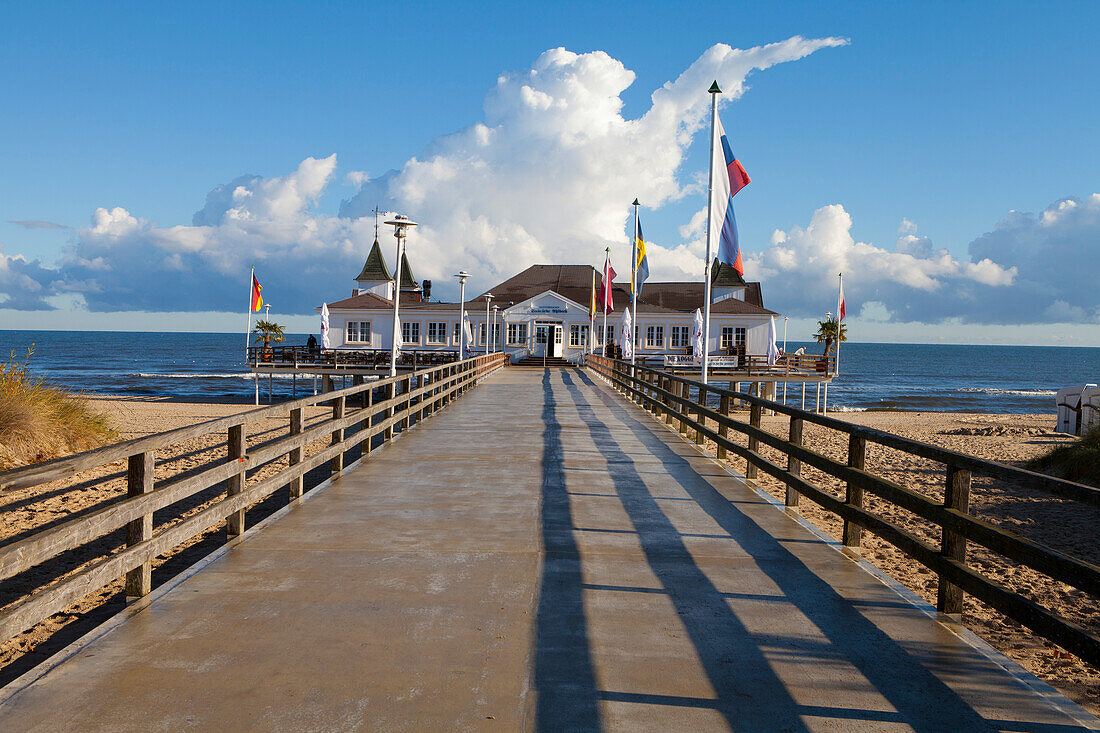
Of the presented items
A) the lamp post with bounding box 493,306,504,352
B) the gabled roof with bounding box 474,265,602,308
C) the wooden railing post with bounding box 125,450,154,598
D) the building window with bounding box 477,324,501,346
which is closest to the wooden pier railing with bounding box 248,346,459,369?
the lamp post with bounding box 493,306,504,352

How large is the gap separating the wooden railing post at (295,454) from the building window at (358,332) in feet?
147

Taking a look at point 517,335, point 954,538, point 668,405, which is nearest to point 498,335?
point 517,335

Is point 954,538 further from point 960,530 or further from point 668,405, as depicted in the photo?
point 668,405

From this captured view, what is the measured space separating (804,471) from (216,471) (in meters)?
13.6

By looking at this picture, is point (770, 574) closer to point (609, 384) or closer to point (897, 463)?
point (897, 463)

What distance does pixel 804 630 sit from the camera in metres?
4.53

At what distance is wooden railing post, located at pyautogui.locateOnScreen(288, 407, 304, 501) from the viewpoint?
7652 mm

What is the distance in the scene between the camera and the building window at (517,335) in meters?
51.5

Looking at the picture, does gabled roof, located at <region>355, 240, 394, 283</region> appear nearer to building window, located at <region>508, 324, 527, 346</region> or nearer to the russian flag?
building window, located at <region>508, 324, 527, 346</region>

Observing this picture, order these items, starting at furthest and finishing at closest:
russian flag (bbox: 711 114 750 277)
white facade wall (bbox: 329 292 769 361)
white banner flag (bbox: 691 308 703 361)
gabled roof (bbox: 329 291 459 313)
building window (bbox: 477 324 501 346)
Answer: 1. building window (bbox: 477 324 501 346)
2. gabled roof (bbox: 329 291 459 313)
3. white facade wall (bbox: 329 292 769 361)
4. white banner flag (bbox: 691 308 703 361)
5. russian flag (bbox: 711 114 750 277)

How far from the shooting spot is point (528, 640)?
4.27 metres

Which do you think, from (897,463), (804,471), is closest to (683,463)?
(804,471)

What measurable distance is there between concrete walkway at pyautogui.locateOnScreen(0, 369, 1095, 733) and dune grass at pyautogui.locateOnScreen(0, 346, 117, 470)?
7.94m

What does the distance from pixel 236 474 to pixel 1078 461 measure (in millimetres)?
15611
